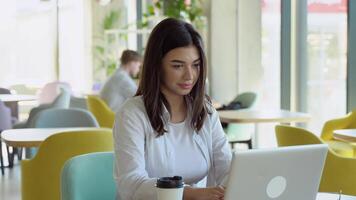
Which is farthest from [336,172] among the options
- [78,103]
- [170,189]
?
[78,103]

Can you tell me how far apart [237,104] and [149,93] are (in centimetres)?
544

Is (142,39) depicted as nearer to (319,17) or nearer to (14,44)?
(14,44)

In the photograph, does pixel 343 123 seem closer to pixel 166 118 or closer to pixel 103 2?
pixel 166 118

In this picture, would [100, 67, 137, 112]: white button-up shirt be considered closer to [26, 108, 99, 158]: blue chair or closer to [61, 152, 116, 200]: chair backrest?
[26, 108, 99, 158]: blue chair

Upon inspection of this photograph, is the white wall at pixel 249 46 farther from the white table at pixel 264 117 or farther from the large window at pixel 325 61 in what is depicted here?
the white table at pixel 264 117

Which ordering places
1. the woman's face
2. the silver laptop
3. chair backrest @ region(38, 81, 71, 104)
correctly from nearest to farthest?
the silver laptop, the woman's face, chair backrest @ region(38, 81, 71, 104)

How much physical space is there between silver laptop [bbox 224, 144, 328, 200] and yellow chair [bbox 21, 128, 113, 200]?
86.0 inches

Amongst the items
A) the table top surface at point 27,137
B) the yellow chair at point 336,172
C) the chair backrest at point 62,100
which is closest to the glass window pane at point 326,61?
the yellow chair at point 336,172

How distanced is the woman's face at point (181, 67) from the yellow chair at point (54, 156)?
64.4 inches

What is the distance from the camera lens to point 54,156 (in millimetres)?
3947

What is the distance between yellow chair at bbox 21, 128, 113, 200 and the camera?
12.8 feet

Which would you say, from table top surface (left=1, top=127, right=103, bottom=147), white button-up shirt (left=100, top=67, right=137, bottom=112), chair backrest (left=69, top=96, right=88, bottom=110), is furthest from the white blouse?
chair backrest (left=69, top=96, right=88, bottom=110)

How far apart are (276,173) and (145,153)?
0.68 metres

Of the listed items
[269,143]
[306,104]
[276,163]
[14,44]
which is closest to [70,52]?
→ [14,44]
